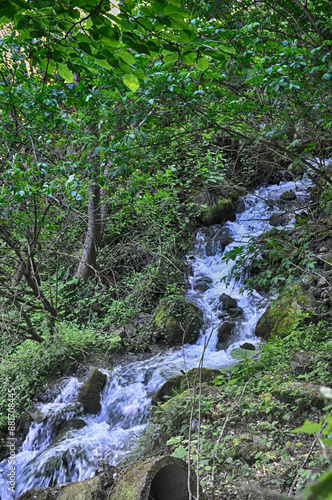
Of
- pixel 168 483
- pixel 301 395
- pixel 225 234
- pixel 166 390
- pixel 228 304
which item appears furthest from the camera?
pixel 225 234

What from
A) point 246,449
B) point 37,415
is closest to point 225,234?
point 37,415

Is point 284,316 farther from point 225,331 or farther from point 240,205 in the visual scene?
point 240,205

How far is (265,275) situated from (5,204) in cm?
381

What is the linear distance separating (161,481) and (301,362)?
108 inches

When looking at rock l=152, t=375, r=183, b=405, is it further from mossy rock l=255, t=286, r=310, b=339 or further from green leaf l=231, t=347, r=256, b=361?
mossy rock l=255, t=286, r=310, b=339

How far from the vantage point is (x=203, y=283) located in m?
9.75

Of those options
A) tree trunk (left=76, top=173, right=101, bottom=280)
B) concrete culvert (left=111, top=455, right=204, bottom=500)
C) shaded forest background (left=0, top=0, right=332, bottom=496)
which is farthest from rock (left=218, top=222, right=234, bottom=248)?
concrete culvert (left=111, top=455, right=204, bottom=500)

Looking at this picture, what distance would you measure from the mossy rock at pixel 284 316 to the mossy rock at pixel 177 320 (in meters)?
1.46

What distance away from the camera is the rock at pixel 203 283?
377 inches

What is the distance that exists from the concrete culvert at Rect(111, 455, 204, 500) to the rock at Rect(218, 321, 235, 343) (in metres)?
5.16

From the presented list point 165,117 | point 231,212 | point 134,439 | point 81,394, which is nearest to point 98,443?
point 134,439

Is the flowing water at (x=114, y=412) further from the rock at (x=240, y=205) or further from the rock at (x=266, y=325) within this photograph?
the rock at (x=240, y=205)

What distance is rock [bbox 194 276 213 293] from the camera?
9.58 metres

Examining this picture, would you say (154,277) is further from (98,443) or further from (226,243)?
(98,443)
